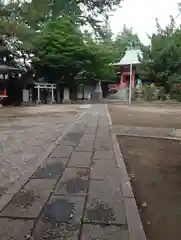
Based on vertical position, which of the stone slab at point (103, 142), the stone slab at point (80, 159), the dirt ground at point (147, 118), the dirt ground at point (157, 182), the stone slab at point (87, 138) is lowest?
the dirt ground at point (157, 182)

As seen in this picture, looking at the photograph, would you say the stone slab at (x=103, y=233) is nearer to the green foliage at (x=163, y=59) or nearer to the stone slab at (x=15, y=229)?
the stone slab at (x=15, y=229)

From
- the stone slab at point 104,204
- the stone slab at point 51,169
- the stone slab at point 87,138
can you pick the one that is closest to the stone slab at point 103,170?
the stone slab at point 104,204

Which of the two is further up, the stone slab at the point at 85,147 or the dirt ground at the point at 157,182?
the stone slab at the point at 85,147

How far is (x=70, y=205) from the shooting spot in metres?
2.99

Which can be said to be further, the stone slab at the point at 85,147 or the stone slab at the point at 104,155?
the stone slab at the point at 85,147

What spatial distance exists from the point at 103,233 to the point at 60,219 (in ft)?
1.45

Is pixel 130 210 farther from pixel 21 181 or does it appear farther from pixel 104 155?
pixel 104 155

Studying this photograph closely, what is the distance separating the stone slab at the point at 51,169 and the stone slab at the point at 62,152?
0.83ft

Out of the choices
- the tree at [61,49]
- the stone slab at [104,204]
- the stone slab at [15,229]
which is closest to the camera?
the stone slab at [15,229]

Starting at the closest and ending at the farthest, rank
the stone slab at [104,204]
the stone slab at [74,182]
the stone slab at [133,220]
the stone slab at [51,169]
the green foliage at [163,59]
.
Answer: the stone slab at [133,220]
the stone slab at [104,204]
the stone slab at [74,182]
the stone slab at [51,169]
the green foliage at [163,59]

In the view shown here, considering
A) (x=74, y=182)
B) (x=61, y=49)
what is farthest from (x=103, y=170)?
(x=61, y=49)

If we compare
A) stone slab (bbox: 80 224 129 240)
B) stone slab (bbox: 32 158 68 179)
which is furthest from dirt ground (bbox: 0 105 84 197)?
stone slab (bbox: 80 224 129 240)

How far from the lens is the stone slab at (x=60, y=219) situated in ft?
7.85

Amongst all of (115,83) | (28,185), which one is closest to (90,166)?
(28,185)
